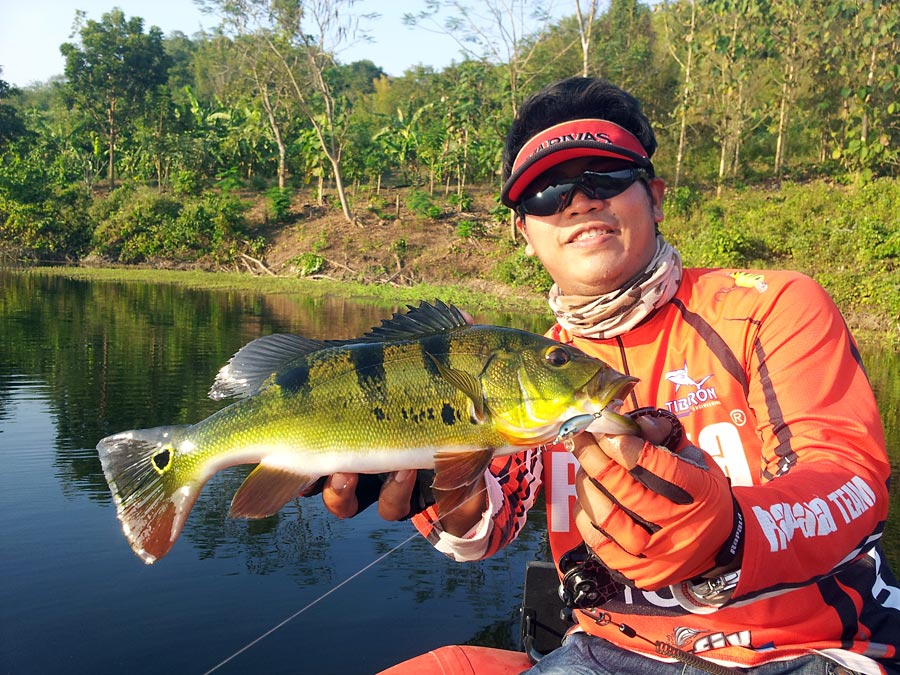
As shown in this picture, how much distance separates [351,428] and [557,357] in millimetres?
583

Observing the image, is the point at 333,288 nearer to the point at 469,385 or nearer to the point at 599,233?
the point at 599,233

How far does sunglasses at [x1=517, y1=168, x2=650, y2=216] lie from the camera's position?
2.30 m

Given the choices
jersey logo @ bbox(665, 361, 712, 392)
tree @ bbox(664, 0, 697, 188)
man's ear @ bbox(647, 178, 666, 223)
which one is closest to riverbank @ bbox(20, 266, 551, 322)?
tree @ bbox(664, 0, 697, 188)

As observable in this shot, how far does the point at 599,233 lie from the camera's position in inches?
92.1

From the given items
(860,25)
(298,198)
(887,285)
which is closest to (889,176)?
(860,25)

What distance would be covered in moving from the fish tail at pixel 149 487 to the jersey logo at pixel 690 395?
4.46 feet

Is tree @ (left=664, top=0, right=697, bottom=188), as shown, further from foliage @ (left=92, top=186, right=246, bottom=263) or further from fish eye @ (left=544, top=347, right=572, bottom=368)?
fish eye @ (left=544, top=347, right=572, bottom=368)

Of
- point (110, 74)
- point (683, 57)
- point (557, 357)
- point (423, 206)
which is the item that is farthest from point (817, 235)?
point (110, 74)

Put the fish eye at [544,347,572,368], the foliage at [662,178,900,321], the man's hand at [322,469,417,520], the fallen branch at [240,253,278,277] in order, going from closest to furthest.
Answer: the fish eye at [544,347,572,368], the man's hand at [322,469,417,520], the foliage at [662,178,900,321], the fallen branch at [240,253,278,277]

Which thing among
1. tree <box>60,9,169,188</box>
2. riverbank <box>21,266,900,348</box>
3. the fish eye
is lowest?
riverbank <box>21,266,900,348</box>

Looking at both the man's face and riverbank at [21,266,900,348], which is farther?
riverbank at [21,266,900,348]

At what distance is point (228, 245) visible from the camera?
96.5 feet

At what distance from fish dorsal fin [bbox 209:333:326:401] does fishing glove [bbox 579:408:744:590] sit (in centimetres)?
103

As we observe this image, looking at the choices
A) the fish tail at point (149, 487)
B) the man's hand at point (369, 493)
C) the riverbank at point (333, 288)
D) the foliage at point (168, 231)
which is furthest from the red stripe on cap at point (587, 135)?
the foliage at point (168, 231)
